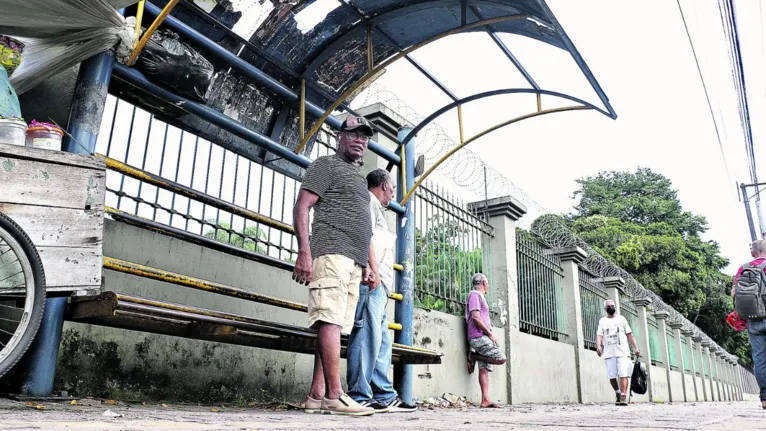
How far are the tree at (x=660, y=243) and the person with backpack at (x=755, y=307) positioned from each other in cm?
2272

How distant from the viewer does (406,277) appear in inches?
209

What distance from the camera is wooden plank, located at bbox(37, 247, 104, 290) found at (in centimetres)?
263

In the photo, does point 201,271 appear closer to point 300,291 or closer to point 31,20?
point 300,291

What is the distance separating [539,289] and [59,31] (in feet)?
25.6

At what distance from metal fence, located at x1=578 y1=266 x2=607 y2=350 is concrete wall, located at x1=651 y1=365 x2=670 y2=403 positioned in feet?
14.2

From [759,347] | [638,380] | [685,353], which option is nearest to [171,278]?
[759,347]

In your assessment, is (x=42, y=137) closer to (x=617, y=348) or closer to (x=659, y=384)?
(x=617, y=348)

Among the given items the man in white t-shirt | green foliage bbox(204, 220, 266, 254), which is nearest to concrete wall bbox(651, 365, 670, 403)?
the man in white t-shirt

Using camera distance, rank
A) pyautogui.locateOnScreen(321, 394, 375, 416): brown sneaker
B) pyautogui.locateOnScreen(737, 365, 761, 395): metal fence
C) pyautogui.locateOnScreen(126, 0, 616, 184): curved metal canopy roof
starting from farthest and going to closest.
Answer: pyautogui.locateOnScreen(737, 365, 761, 395): metal fence, pyautogui.locateOnScreen(126, 0, 616, 184): curved metal canopy roof, pyautogui.locateOnScreen(321, 394, 375, 416): brown sneaker

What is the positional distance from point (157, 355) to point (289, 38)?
8.21 ft

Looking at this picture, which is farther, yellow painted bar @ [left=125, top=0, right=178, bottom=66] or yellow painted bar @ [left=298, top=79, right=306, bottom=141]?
yellow painted bar @ [left=298, top=79, right=306, bottom=141]

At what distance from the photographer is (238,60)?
160 inches

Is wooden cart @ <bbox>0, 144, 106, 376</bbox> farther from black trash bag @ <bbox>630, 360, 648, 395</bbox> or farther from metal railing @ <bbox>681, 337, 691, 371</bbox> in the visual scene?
metal railing @ <bbox>681, 337, 691, 371</bbox>

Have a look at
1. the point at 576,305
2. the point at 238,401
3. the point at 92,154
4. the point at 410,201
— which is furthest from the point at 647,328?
the point at 92,154
